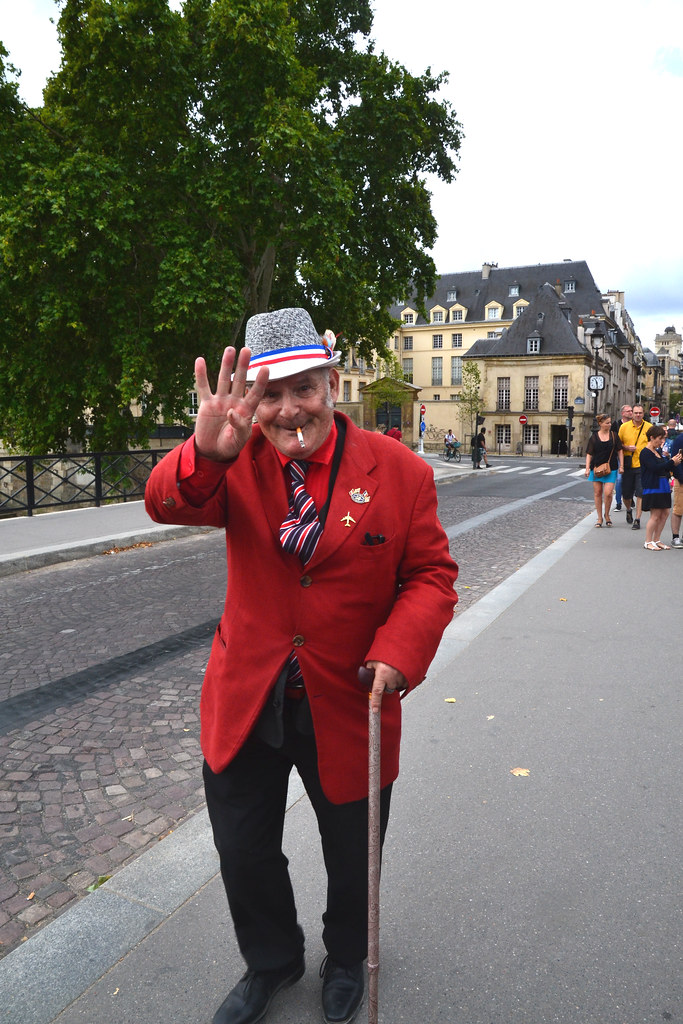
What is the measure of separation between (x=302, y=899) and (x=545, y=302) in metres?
65.6

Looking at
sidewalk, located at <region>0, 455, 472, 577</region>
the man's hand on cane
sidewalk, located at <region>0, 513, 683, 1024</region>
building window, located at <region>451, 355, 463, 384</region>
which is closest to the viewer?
Result: the man's hand on cane

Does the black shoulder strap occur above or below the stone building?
below

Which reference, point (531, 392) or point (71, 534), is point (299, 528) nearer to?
point (71, 534)

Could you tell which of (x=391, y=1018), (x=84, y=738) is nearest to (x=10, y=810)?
(x=84, y=738)

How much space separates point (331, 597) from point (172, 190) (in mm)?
16729

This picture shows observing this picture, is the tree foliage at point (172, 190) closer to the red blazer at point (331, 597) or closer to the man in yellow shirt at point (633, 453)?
the man in yellow shirt at point (633, 453)

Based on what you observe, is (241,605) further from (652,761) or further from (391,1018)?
(652,761)

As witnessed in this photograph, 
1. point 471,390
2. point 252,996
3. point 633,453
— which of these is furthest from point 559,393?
point 252,996

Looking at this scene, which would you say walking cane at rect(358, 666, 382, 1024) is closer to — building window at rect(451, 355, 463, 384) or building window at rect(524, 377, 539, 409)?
building window at rect(524, 377, 539, 409)

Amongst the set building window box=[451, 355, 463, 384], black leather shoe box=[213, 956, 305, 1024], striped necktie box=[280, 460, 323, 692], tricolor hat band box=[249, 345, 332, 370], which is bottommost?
black leather shoe box=[213, 956, 305, 1024]

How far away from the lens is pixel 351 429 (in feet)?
7.09

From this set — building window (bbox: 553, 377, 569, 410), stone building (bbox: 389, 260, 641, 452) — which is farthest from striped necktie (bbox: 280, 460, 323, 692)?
building window (bbox: 553, 377, 569, 410)

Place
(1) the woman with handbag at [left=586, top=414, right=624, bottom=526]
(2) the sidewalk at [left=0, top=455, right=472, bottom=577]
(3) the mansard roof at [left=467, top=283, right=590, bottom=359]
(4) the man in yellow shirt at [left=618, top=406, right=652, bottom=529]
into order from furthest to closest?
(3) the mansard roof at [left=467, top=283, right=590, bottom=359] < (4) the man in yellow shirt at [left=618, top=406, right=652, bottom=529] < (1) the woman with handbag at [left=586, top=414, right=624, bottom=526] < (2) the sidewalk at [left=0, top=455, right=472, bottom=577]

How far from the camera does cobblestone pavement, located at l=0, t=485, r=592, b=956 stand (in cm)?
297
